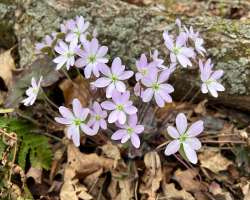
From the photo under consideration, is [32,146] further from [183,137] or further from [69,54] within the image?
[183,137]

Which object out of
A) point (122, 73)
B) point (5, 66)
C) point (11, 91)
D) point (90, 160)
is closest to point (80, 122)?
point (122, 73)

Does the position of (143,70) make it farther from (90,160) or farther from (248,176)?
(248,176)

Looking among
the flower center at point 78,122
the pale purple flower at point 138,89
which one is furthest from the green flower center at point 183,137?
the flower center at point 78,122

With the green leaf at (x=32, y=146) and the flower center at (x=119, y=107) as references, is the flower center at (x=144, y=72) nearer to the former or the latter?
the flower center at (x=119, y=107)

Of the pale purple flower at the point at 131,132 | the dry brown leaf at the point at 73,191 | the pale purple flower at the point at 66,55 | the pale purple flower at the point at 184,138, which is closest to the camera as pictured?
the pale purple flower at the point at 184,138

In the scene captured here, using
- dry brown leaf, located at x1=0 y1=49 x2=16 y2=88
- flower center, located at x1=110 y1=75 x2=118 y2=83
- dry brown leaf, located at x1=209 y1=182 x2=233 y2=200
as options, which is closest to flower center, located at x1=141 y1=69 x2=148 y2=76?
flower center, located at x1=110 y1=75 x2=118 y2=83

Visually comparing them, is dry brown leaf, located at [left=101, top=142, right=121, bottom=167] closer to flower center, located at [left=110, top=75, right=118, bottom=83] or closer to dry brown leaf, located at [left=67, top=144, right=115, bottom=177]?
dry brown leaf, located at [left=67, top=144, right=115, bottom=177]

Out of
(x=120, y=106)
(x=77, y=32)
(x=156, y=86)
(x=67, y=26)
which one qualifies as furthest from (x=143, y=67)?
(x=67, y=26)
